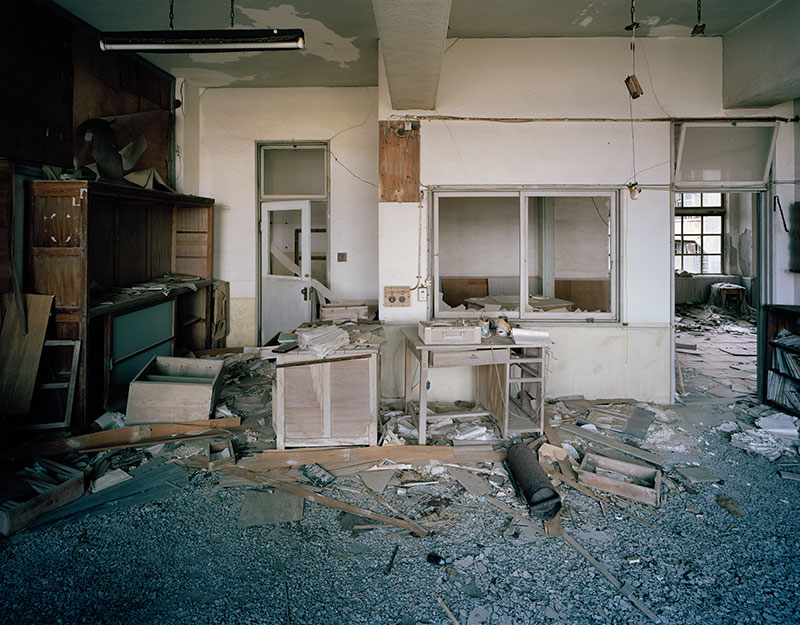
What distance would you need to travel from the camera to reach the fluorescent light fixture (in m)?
3.33

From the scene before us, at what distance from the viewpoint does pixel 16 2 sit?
3984 mm

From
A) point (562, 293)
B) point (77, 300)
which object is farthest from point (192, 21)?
point (562, 293)

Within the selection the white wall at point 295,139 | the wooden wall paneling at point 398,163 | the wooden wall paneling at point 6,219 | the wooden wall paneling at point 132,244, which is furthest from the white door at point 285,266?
the wooden wall paneling at point 6,219

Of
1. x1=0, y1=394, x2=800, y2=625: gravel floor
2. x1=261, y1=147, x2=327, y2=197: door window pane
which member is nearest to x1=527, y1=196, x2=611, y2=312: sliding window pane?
x1=261, y1=147, x2=327, y2=197: door window pane

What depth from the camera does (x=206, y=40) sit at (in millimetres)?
3357

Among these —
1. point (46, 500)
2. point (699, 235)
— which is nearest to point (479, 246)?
point (46, 500)

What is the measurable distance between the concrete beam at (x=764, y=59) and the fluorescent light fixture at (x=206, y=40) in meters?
4.05

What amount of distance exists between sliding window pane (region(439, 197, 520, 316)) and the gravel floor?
551cm

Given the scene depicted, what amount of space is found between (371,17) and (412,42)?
1769 millimetres

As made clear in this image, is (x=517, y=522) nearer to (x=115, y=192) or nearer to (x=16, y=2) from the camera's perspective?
(x=115, y=192)

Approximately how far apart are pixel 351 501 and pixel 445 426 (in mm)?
1438

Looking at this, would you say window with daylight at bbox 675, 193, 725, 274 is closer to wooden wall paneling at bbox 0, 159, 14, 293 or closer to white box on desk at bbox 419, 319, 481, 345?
white box on desk at bbox 419, 319, 481, 345

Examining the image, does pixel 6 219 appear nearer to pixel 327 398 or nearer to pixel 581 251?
pixel 327 398

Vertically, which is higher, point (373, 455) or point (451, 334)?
point (451, 334)
